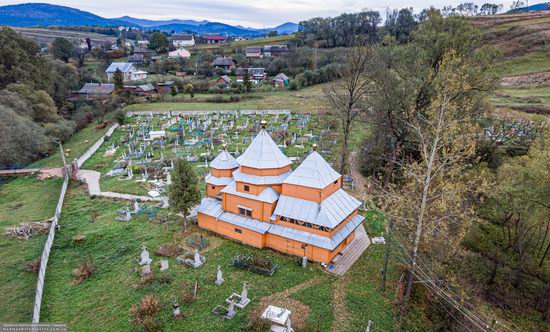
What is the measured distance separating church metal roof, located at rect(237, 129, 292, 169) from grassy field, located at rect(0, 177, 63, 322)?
13895mm

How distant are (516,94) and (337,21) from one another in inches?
2781

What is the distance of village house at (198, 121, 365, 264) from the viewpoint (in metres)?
18.4


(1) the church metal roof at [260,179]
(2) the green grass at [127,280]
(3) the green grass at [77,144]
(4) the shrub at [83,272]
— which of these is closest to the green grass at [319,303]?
(2) the green grass at [127,280]

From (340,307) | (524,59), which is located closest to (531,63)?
(524,59)

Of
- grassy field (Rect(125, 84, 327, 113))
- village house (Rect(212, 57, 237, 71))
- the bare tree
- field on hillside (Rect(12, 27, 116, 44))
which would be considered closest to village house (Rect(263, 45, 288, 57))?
village house (Rect(212, 57, 237, 71))

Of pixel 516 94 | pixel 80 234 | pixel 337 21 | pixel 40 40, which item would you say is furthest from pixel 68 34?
pixel 516 94

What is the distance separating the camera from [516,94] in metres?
52.6

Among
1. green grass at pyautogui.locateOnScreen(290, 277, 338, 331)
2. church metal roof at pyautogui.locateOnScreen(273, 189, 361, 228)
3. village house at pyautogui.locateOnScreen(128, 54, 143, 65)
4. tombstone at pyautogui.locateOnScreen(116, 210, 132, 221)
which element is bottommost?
green grass at pyautogui.locateOnScreen(290, 277, 338, 331)

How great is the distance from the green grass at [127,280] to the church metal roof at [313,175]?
4755 mm

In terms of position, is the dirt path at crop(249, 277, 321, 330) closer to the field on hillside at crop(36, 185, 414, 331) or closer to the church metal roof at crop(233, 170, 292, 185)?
the field on hillside at crop(36, 185, 414, 331)

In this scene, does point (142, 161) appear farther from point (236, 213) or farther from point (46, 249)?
point (236, 213)

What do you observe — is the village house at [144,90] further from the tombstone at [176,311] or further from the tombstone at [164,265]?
the tombstone at [176,311]

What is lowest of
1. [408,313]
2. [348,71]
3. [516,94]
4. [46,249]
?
[408,313]

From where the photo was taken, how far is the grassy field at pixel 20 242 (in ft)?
53.4
